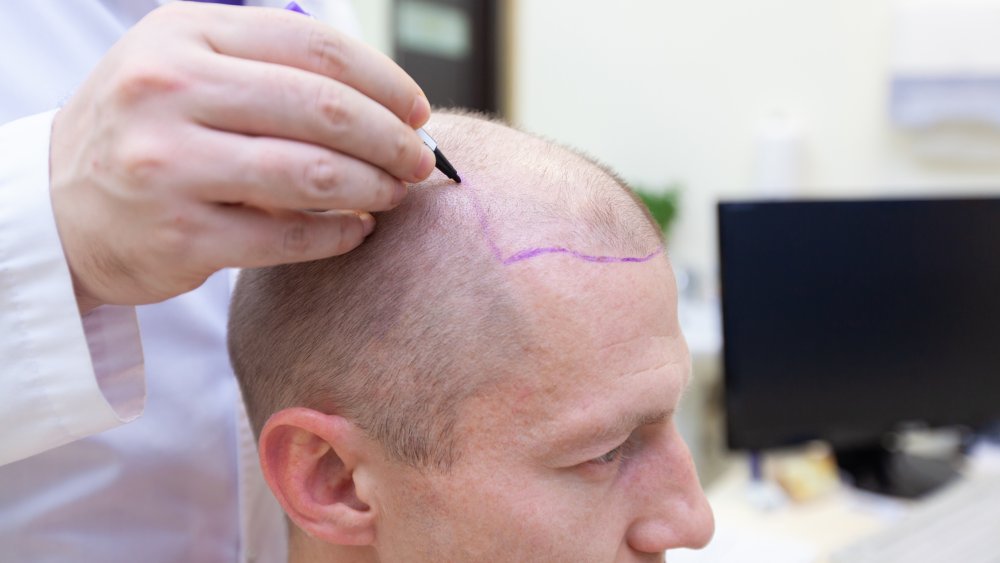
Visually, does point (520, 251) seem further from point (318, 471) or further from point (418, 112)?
point (318, 471)

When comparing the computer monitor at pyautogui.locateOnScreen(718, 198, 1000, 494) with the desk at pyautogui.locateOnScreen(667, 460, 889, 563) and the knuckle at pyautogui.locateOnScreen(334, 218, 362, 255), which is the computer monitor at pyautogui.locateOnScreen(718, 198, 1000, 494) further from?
the knuckle at pyautogui.locateOnScreen(334, 218, 362, 255)

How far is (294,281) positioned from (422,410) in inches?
7.9

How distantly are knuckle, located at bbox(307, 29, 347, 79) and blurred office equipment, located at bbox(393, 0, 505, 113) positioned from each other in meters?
2.87

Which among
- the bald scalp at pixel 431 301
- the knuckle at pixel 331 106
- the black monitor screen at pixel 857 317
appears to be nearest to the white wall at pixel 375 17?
the black monitor screen at pixel 857 317

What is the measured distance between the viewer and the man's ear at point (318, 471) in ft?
2.61

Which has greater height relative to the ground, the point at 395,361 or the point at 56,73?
the point at 56,73

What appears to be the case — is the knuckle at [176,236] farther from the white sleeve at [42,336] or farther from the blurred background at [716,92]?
the blurred background at [716,92]

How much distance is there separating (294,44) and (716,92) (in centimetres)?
312

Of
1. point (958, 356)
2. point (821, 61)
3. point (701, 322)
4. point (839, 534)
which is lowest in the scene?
point (701, 322)

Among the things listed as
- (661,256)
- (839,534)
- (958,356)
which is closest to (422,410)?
(661,256)

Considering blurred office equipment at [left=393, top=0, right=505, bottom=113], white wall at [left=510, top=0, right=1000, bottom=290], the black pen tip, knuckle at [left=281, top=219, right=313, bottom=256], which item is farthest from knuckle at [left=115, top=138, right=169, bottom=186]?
white wall at [left=510, top=0, right=1000, bottom=290]

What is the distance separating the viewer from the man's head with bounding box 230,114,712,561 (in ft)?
2.56

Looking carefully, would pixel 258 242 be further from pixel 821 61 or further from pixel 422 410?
pixel 821 61

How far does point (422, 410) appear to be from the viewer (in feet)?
2.57
